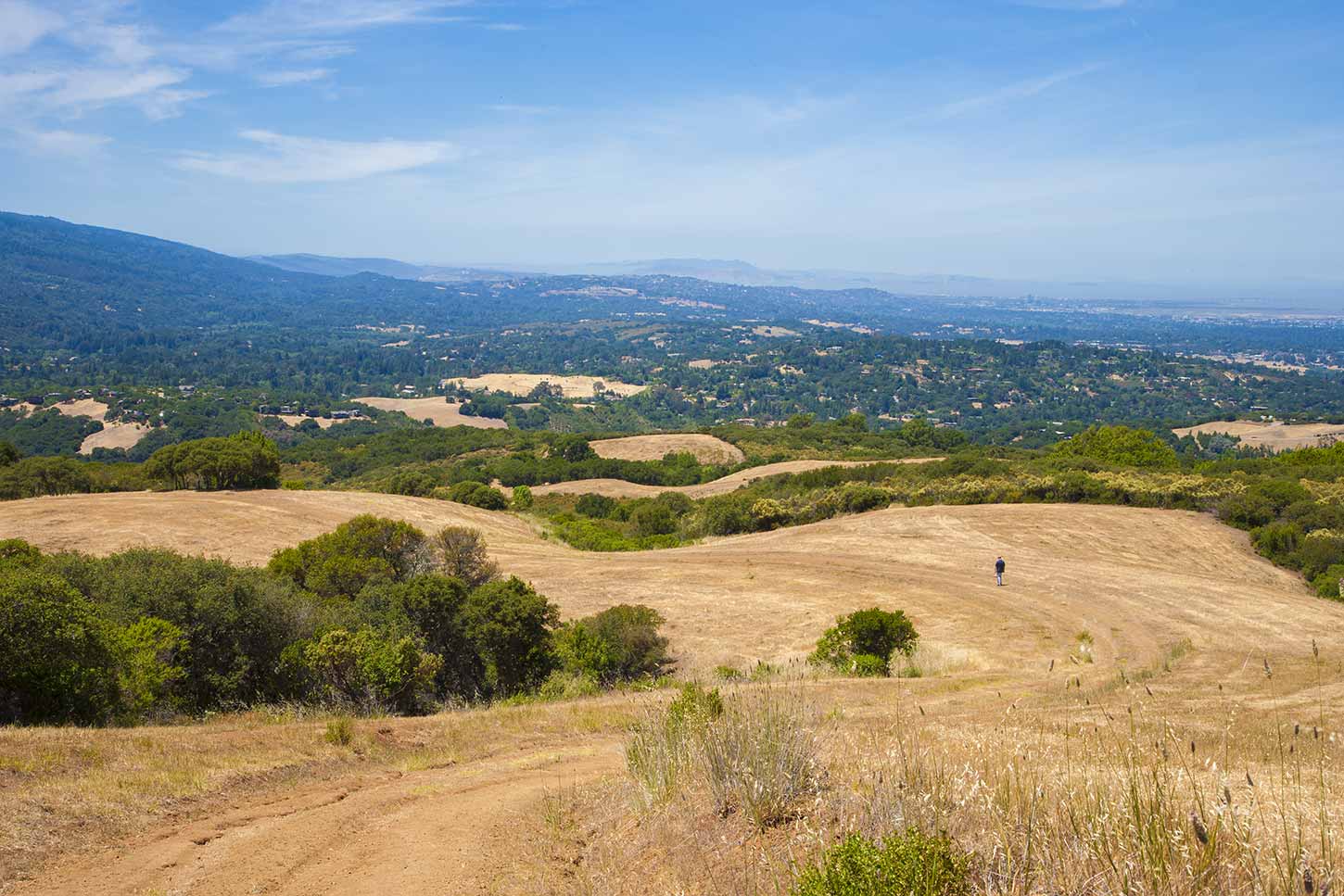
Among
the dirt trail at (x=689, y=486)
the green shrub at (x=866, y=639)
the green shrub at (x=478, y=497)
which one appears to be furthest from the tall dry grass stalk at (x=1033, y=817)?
the dirt trail at (x=689, y=486)

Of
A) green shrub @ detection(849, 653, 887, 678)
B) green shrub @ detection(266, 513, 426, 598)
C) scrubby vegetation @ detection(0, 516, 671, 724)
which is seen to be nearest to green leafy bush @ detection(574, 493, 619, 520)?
green shrub @ detection(266, 513, 426, 598)

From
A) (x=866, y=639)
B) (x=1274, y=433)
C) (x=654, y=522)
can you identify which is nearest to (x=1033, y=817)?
(x=866, y=639)

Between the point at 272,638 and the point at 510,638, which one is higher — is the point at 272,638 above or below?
above

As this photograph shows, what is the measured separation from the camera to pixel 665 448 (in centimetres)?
9506

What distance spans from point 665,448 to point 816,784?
291ft

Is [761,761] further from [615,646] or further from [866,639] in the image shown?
[615,646]

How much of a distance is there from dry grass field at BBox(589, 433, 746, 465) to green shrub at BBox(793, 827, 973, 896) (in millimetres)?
83446

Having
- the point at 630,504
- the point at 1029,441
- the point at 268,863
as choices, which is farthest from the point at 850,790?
the point at 1029,441

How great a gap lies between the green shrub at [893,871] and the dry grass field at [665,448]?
3285 inches

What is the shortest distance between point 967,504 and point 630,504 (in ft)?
75.2

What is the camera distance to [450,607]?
757 inches

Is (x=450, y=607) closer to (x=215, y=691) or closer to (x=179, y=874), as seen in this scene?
(x=215, y=691)

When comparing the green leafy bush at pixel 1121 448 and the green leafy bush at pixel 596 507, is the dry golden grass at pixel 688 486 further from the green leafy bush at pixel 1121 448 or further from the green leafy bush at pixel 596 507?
the green leafy bush at pixel 1121 448

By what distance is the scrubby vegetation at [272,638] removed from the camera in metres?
11.9
